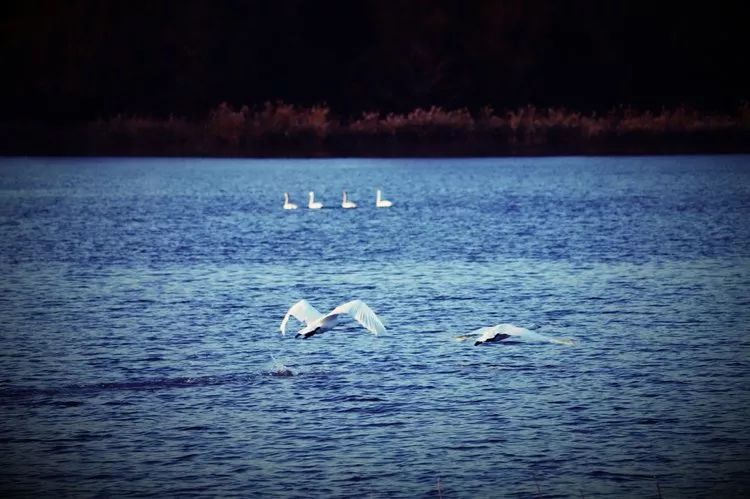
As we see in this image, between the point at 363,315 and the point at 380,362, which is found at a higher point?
the point at 363,315

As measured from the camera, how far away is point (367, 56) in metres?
→ 76.6

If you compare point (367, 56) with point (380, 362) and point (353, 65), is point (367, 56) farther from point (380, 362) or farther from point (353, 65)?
point (380, 362)

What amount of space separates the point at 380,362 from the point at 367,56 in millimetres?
59837

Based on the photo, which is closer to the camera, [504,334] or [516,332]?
[516,332]

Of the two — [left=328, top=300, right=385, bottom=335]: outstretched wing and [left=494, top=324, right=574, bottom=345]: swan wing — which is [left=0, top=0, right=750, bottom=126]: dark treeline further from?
[left=328, top=300, right=385, bottom=335]: outstretched wing

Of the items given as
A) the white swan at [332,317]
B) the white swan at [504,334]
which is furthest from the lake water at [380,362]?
the white swan at [332,317]

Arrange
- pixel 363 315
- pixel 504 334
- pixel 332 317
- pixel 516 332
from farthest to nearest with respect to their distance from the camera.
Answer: pixel 332 317 → pixel 504 334 → pixel 516 332 → pixel 363 315

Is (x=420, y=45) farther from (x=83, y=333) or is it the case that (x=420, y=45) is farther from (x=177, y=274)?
Answer: (x=83, y=333)

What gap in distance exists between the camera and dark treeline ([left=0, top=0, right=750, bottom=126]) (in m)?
73.1

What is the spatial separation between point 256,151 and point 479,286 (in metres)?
42.2

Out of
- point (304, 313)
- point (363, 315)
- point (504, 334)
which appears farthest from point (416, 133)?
point (363, 315)

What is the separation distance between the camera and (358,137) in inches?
2677

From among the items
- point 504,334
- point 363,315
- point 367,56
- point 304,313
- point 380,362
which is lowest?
point 380,362

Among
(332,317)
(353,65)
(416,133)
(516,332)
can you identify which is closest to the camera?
(516,332)
